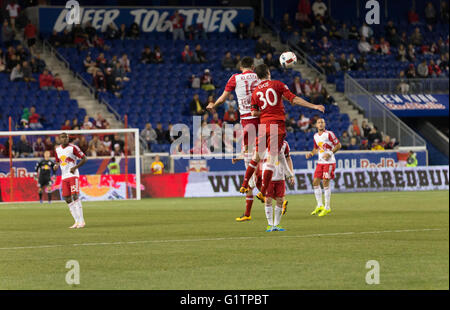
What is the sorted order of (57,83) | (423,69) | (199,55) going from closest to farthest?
(57,83), (199,55), (423,69)

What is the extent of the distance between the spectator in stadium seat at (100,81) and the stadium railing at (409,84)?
12.0 m

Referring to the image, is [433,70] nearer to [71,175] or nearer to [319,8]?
[319,8]

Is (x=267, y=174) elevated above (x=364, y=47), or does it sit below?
below

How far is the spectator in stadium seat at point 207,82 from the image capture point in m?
Result: 38.1

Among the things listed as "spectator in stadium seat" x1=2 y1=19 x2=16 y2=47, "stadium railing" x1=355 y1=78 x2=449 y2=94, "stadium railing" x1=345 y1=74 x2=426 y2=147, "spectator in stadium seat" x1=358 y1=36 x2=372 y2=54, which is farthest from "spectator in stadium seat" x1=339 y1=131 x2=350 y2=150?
"spectator in stadium seat" x1=2 y1=19 x2=16 y2=47

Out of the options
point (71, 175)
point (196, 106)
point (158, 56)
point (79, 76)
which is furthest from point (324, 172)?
point (158, 56)

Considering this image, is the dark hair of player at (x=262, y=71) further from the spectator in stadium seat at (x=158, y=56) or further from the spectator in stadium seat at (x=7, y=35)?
the spectator in stadium seat at (x=158, y=56)

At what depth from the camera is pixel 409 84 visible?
42.2m

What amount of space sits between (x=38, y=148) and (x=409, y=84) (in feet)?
63.9

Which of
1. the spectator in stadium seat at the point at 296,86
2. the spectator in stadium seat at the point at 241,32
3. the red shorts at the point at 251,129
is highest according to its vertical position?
the spectator in stadium seat at the point at 241,32

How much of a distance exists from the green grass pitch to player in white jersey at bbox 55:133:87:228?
1.86ft

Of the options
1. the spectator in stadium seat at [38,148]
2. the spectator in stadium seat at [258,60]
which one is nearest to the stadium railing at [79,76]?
the spectator in stadium seat at [38,148]

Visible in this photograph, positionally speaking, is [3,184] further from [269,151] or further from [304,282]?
[304,282]

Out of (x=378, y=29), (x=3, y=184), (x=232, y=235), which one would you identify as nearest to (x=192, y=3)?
(x=378, y=29)
